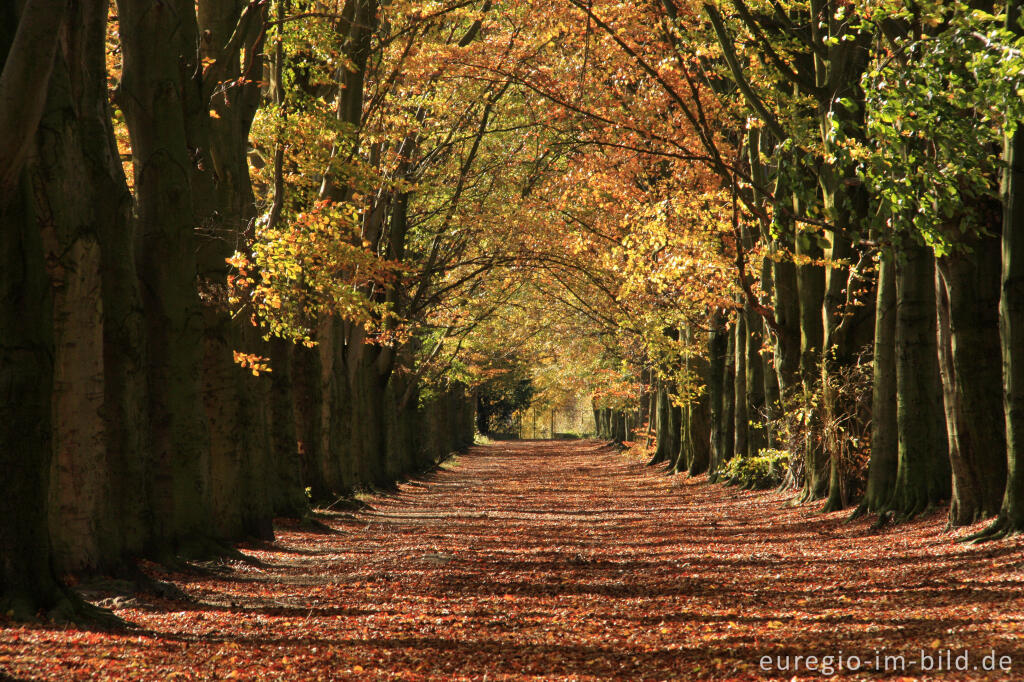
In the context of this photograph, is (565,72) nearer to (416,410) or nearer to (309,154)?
(309,154)

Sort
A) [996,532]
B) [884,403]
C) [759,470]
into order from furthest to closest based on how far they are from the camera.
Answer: [759,470], [884,403], [996,532]

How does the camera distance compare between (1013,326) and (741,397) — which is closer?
(1013,326)

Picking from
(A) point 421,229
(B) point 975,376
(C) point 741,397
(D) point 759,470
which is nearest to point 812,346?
(D) point 759,470

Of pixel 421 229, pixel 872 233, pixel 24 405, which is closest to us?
pixel 24 405

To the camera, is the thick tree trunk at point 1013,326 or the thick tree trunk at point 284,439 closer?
the thick tree trunk at point 1013,326

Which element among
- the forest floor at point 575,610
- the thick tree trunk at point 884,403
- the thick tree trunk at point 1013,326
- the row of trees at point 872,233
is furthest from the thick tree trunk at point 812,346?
the thick tree trunk at point 1013,326

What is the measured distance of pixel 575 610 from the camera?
31.3 feet

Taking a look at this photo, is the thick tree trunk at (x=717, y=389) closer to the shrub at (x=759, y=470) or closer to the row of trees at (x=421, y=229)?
the row of trees at (x=421, y=229)

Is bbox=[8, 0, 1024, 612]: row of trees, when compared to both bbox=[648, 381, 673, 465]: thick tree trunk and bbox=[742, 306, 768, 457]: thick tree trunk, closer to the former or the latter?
bbox=[742, 306, 768, 457]: thick tree trunk

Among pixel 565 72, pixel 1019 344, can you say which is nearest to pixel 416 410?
pixel 565 72

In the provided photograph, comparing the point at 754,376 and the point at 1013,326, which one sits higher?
the point at 1013,326

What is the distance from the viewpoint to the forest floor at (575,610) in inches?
267

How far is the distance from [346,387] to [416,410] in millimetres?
13571

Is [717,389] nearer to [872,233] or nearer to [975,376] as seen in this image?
[872,233]
